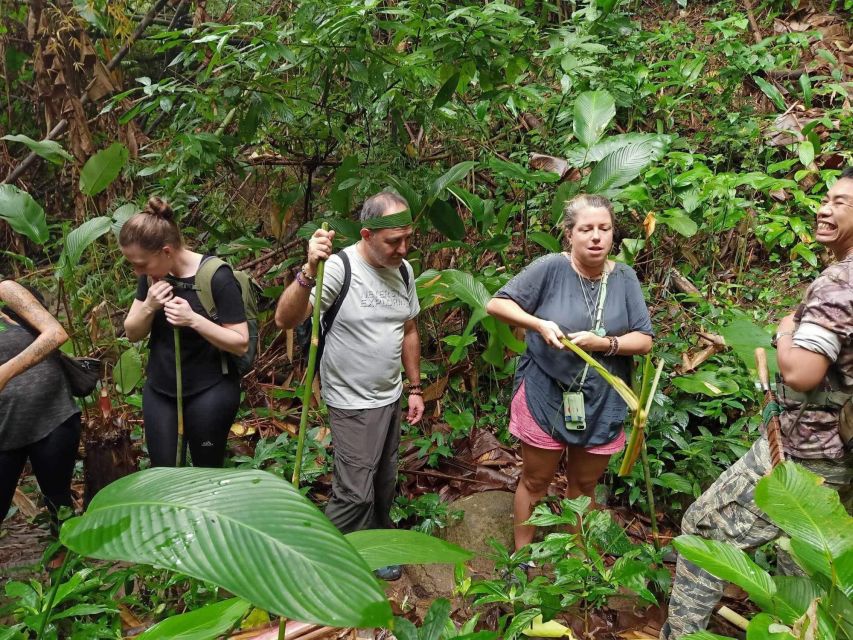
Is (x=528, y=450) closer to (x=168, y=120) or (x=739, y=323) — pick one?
(x=739, y=323)

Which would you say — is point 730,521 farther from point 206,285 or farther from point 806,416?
point 206,285

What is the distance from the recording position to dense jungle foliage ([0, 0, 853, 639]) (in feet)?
10.4

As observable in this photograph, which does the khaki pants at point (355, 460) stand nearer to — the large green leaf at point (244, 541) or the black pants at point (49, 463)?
the black pants at point (49, 463)

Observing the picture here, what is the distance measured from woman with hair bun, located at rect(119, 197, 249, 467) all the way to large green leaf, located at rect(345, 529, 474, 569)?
1.52 m

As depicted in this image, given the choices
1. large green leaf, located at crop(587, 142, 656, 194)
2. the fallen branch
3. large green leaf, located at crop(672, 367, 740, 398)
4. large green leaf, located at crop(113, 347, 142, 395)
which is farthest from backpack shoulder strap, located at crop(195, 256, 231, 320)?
the fallen branch

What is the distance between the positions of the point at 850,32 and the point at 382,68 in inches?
224

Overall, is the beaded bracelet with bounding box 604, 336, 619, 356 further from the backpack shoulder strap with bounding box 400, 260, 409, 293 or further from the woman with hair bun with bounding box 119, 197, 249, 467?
the woman with hair bun with bounding box 119, 197, 249, 467

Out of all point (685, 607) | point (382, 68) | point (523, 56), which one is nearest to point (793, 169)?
point (523, 56)

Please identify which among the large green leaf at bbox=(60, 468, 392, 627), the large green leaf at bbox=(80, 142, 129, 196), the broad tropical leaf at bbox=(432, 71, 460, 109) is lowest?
the large green leaf at bbox=(60, 468, 392, 627)

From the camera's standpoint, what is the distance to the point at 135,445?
4.33 metres

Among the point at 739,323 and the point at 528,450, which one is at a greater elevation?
the point at 739,323

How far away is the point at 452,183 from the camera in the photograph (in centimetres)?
369

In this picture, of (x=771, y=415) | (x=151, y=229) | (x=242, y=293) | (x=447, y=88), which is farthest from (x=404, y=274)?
(x=771, y=415)

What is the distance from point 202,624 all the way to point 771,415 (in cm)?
191
